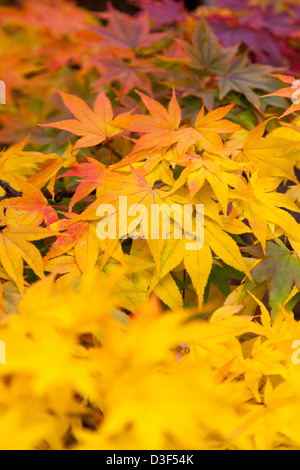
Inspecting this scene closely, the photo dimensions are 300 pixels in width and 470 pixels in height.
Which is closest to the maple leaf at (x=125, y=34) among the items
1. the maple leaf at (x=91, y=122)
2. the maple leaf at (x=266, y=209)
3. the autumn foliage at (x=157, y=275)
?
the autumn foliage at (x=157, y=275)

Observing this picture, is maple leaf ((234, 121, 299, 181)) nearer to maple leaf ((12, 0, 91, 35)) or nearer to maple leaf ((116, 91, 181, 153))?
maple leaf ((116, 91, 181, 153))

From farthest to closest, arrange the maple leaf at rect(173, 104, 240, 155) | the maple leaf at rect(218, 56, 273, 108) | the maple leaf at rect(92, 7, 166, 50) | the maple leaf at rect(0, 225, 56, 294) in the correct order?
the maple leaf at rect(92, 7, 166, 50) < the maple leaf at rect(218, 56, 273, 108) < the maple leaf at rect(173, 104, 240, 155) < the maple leaf at rect(0, 225, 56, 294)

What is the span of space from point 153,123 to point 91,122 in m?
0.13

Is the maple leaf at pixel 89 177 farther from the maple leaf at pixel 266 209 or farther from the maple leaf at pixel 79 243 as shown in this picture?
the maple leaf at pixel 266 209

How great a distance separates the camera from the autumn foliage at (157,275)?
457mm

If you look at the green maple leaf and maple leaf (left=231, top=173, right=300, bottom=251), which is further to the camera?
the green maple leaf

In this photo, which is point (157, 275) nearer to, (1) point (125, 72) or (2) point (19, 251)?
(2) point (19, 251)

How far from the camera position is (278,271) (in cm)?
74

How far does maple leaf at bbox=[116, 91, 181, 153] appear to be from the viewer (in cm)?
79

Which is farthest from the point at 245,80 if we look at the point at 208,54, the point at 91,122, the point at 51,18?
the point at 51,18

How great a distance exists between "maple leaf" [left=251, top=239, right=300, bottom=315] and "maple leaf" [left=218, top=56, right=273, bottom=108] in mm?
387

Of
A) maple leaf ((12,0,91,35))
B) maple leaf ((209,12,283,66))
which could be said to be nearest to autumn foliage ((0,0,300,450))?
maple leaf ((209,12,283,66))

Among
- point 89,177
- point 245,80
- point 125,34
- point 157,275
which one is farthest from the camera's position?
point 125,34
